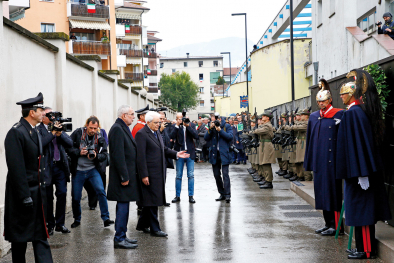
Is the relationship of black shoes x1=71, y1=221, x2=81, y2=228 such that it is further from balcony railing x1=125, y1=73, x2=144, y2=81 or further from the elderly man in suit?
balcony railing x1=125, y1=73, x2=144, y2=81

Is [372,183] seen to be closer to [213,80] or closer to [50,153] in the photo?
[50,153]

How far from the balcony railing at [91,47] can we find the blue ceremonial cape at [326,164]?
42707mm

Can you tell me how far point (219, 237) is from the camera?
25.4 ft

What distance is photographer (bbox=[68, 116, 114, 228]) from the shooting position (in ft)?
29.1

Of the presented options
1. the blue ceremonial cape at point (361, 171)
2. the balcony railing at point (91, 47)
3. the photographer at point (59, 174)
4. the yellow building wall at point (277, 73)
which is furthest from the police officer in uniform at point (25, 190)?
the balcony railing at point (91, 47)

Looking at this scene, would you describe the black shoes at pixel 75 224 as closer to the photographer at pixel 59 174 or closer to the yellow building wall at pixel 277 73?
the photographer at pixel 59 174

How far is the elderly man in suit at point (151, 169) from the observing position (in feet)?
25.5

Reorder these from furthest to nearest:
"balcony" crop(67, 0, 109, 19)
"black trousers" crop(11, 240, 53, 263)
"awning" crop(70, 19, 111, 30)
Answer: "awning" crop(70, 19, 111, 30) < "balcony" crop(67, 0, 109, 19) < "black trousers" crop(11, 240, 53, 263)

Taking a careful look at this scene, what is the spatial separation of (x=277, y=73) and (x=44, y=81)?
24634 mm

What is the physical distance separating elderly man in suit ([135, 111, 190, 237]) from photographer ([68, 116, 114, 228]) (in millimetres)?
1191

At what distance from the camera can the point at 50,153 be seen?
25.8 ft

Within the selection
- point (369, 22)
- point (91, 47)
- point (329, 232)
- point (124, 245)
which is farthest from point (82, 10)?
point (329, 232)

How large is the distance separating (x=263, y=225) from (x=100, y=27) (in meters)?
43.5

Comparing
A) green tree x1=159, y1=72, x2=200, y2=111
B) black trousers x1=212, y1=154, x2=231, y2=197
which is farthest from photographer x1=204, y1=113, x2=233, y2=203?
green tree x1=159, y1=72, x2=200, y2=111
